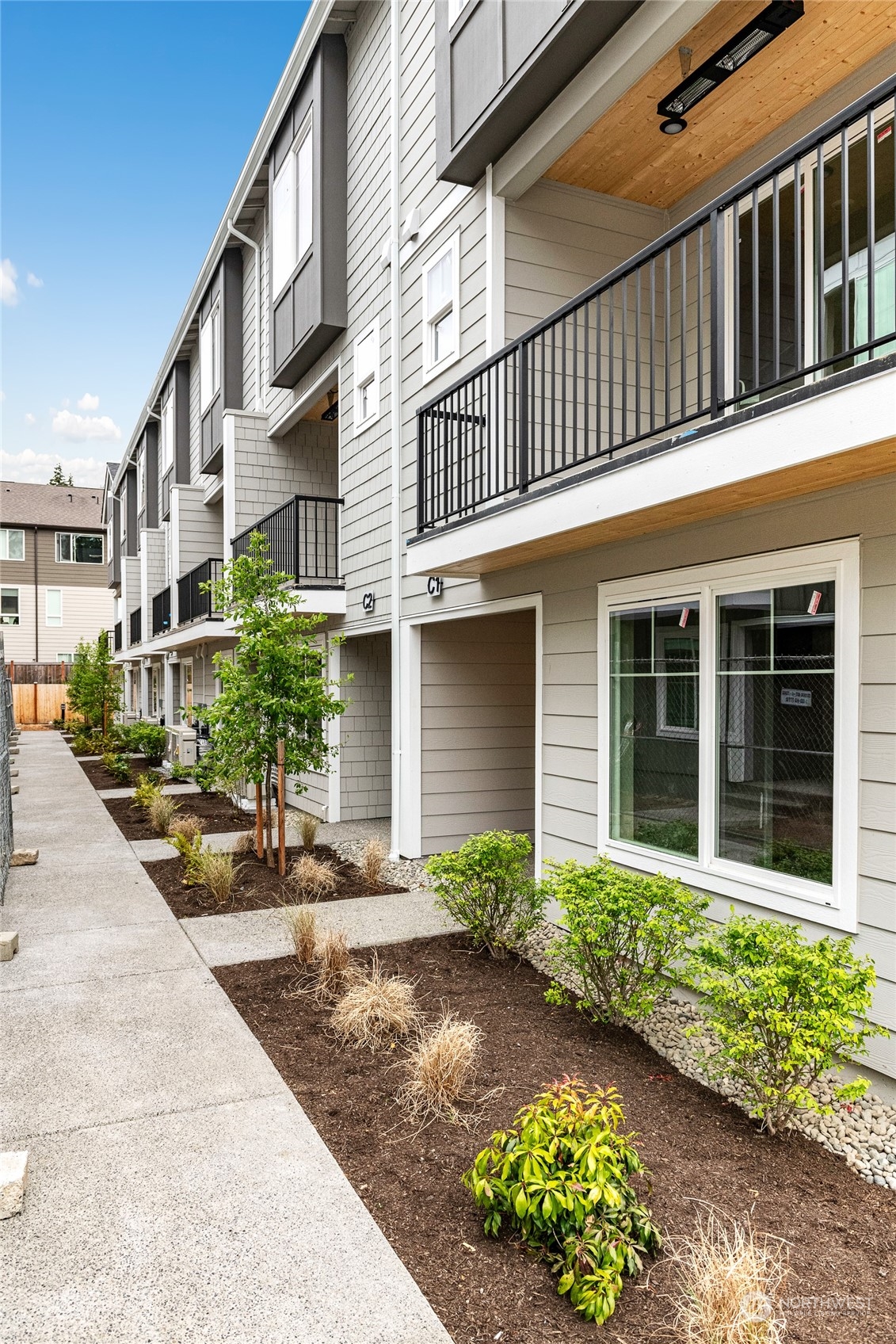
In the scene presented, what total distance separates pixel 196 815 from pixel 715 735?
811 centimetres

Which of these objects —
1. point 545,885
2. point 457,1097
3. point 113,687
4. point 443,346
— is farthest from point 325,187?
point 113,687

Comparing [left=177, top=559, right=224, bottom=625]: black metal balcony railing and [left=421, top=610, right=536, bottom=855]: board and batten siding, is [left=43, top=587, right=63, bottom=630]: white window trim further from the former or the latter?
[left=421, top=610, right=536, bottom=855]: board and batten siding

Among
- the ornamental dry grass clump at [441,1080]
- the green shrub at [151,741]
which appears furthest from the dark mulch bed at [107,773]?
the ornamental dry grass clump at [441,1080]

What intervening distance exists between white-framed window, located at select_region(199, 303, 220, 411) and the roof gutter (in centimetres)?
62

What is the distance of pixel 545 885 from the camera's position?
177 inches

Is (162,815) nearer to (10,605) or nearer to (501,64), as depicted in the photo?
(501,64)

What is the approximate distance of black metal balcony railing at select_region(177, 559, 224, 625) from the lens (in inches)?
518

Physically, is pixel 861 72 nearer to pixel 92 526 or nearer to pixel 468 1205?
pixel 468 1205

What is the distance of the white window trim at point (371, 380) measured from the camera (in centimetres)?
881

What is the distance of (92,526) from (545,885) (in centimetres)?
3399

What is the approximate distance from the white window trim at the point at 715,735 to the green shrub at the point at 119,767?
11.4 m

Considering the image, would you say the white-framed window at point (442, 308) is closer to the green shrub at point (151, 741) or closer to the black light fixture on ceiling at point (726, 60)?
the black light fixture on ceiling at point (726, 60)

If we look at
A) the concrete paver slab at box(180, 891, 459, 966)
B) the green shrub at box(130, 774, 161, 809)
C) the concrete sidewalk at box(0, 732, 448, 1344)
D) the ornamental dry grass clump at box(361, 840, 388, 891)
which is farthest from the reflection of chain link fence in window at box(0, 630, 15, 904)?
the ornamental dry grass clump at box(361, 840, 388, 891)

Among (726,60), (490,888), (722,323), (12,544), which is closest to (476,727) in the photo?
(490,888)
